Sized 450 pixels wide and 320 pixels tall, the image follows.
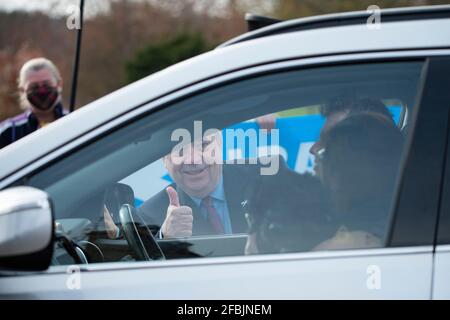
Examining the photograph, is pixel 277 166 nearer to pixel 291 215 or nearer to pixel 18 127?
pixel 291 215

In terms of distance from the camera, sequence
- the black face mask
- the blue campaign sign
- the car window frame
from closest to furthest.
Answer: the car window frame → the blue campaign sign → the black face mask

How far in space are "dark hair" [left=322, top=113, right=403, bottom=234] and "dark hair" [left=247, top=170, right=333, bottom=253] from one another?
4cm

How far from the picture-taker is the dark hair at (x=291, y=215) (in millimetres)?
1896

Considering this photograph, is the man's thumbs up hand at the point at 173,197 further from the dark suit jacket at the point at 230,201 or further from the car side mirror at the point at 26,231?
the car side mirror at the point at 26,231

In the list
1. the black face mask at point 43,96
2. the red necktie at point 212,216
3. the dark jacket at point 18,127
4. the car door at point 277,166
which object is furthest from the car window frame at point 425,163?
the black face mask at point 43,96

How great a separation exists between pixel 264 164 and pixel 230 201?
0.72 feet

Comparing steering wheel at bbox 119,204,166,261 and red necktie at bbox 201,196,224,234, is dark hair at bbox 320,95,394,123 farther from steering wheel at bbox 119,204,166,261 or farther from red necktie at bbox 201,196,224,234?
steering wheel at bbox 119,204,166,261

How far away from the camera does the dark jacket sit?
520 cm

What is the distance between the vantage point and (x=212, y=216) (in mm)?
2174

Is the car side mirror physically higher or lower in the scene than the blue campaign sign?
lower

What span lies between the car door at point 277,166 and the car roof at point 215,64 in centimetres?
2

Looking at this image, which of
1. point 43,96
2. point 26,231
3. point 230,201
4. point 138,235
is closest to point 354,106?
point 230,201

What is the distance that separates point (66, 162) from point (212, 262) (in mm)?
452

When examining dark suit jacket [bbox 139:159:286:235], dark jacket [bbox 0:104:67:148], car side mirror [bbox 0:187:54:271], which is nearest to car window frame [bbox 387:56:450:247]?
dark suit jacket [bbox 139:159:286:235]
